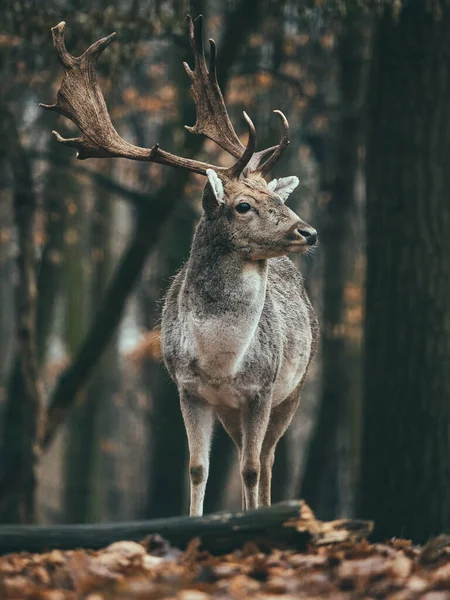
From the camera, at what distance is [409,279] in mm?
10125

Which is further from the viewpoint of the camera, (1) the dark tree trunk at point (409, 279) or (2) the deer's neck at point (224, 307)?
(1) the dark tree trunk at point (409, 279)

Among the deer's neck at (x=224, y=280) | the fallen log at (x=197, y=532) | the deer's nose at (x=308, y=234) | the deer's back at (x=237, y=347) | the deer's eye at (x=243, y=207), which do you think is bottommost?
the fallen log at (x=197, y=532)

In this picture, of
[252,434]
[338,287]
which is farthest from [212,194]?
[338,287]

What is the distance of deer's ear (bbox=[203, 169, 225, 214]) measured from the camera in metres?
7.89

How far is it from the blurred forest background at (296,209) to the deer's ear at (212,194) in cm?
172

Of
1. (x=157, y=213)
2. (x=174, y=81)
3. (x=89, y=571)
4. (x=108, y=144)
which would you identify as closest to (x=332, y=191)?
(x=174, y=81)

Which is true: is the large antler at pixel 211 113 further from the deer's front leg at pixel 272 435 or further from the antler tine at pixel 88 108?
the deer's front leg at pixel 272 435

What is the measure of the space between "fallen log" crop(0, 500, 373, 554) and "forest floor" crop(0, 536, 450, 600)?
5cm

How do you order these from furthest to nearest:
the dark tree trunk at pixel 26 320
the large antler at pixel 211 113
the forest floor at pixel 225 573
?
the dark tree trunk at pixel 26 320
the large antler at pixel 211 113
the forest floor at pixel 225 573

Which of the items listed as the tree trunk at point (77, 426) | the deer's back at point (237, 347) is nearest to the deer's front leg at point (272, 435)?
the deer's back at point (237, 347)

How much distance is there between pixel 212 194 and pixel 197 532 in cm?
270

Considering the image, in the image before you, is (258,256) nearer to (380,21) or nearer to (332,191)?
(380,21)

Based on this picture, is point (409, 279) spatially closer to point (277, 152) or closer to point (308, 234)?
point (277, 152)

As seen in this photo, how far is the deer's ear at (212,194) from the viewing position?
311 inches
